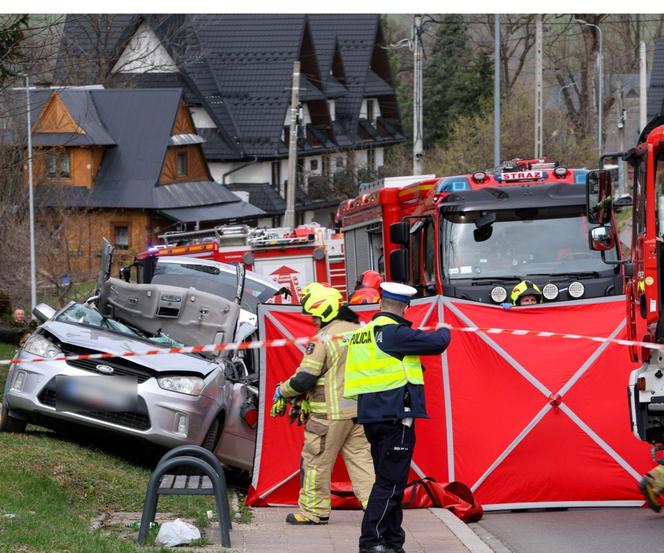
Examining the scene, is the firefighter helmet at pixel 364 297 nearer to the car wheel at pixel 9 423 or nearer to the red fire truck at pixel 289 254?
the car wheel at pixel 9 423

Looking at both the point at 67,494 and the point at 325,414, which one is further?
the point at 325,414

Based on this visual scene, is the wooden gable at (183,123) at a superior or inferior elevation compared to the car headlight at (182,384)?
superior

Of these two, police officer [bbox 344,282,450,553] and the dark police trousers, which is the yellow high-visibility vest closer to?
police officer [bbox 344,282,450,553]

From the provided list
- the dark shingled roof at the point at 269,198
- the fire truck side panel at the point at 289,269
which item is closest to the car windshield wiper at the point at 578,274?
the fire truck side panel at the point at 289,269

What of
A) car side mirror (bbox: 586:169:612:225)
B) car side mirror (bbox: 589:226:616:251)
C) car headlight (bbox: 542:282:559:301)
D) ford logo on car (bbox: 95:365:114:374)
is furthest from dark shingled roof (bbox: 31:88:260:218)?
car side mirror (bbox: 586:169:612:225)

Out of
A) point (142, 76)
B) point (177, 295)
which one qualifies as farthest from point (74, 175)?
point (177, 295)

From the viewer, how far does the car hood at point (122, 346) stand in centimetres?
1148

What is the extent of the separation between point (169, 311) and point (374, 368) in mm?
4825

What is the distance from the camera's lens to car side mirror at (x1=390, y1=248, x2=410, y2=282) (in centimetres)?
1645

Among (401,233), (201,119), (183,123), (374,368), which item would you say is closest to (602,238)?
(374,368)

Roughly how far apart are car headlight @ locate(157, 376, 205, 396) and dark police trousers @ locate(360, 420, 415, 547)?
3035 millimetres

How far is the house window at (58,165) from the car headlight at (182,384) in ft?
104

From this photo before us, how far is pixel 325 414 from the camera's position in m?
10.1

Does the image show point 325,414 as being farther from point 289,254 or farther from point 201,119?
point 201,119
